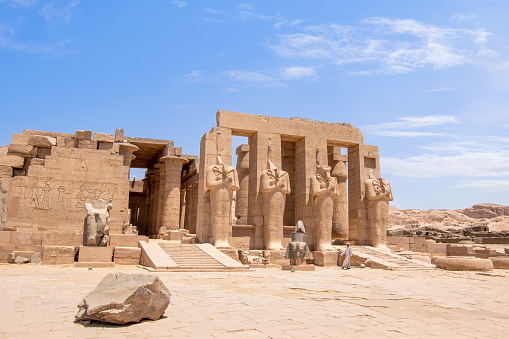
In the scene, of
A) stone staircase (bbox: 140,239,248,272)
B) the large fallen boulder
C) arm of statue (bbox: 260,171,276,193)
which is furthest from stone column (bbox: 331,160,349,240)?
the large fallen boulder

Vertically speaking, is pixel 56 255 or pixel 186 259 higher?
pixel 56 255

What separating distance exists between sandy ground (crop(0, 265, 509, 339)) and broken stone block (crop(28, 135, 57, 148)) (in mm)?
8465

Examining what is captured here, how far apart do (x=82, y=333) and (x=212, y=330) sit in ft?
4.48

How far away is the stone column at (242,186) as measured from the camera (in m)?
19.5

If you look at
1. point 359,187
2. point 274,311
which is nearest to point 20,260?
point 274,311

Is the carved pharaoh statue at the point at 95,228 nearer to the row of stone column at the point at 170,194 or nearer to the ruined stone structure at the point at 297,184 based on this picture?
the ruined stone structure at the point at 297,184

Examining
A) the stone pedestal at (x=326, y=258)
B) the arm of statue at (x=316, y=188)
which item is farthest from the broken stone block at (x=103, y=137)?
the stone pedestal at (x=326, y=258)

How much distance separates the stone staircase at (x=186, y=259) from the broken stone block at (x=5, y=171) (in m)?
6.57

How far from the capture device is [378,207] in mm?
17844

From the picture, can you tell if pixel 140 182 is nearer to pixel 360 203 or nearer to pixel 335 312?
pixel 360 203

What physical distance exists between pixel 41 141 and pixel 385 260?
1438cm

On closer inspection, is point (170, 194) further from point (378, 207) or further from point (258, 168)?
point (378, 207)

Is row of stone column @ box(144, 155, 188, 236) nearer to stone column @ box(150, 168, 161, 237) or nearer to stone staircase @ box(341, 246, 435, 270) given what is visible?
stone column @ box(150, 168, 161, 237)

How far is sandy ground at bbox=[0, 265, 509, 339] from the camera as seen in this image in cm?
443
